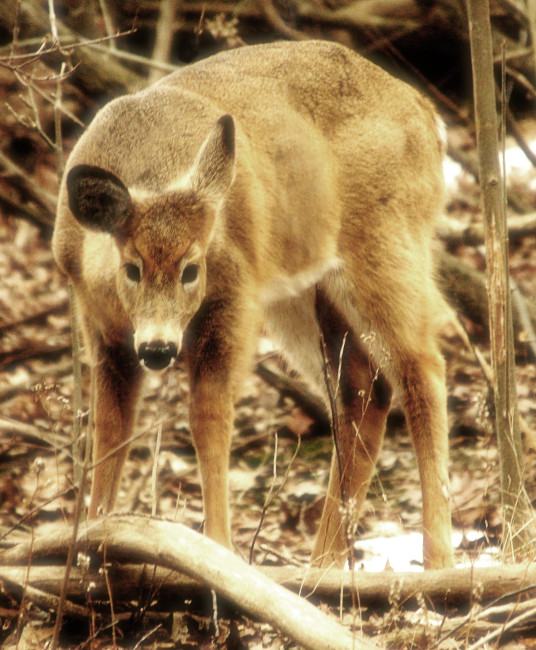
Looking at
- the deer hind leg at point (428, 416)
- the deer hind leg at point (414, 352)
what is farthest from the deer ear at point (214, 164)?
the deer hind leg at point (428, 416)

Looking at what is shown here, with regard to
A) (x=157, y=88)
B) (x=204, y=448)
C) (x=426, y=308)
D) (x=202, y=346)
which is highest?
(x=157, y=88)

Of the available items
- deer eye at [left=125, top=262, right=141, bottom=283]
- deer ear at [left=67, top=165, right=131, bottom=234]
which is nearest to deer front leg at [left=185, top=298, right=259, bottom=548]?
deer eye at [left=125, top=262, right=141, bottom=283]

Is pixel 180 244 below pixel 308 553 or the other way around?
the other way around

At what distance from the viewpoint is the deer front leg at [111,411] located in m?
4.90

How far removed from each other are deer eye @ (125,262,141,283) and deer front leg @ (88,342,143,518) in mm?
572

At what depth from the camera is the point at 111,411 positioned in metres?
4.97

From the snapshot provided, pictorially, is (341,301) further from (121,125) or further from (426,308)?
(121,125)

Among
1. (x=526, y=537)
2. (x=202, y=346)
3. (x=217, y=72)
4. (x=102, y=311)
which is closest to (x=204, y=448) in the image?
(x=202, y=346)

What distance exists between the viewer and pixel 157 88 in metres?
5.20

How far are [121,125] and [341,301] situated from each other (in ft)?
5.26

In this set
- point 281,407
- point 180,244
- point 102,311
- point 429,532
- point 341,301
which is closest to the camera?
point 180,244

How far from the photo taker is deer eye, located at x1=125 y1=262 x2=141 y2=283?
4.38 meters

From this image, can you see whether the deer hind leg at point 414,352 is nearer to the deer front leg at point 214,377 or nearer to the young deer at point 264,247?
the young deer at point 264,247

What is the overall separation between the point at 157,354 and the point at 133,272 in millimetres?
485
